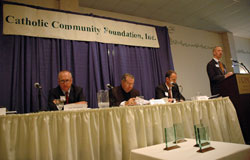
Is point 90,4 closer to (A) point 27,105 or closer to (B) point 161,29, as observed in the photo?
(B) point 161,29

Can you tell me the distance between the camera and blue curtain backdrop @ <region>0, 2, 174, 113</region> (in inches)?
105

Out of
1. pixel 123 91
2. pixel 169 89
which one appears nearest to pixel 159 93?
pixel 169 89

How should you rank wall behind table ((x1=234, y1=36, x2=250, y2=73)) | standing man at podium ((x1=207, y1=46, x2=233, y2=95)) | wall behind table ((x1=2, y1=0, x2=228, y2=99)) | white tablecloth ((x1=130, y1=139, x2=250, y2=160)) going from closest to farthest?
white tablecloth ((x1=130, y1=139, x2=250, y2=160)) → standing man at podium ((x1=207, y1=46, x2=233, y2=95)) → wall behind table ((x1=2, y1=0, x2=228, y2=99)) → wall behind table ((x1=234, y1=36, x2=250, y2=73))

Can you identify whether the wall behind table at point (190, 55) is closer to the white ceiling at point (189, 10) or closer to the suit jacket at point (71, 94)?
the white ceiling at point (189, 10)

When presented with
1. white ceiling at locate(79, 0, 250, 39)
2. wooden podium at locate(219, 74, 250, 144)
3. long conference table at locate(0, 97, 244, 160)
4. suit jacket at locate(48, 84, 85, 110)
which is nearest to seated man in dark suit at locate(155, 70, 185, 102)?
wooden podium at locate(219, 74, 250, 144)

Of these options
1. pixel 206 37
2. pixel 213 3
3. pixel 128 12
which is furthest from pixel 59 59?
pixel 206 37

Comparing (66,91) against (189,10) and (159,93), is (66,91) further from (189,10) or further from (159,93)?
(189,10)

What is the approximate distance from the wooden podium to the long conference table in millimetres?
816

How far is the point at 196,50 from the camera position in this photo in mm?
5266

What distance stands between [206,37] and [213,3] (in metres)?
1.70

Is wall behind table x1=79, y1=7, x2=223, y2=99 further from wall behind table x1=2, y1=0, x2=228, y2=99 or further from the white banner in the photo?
the white banner

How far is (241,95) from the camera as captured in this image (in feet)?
7.84

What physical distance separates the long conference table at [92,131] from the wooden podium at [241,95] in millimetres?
816

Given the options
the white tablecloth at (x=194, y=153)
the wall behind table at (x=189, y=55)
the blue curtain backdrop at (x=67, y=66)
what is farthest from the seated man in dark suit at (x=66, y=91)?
the wall behind table at (x=189, y=55)
